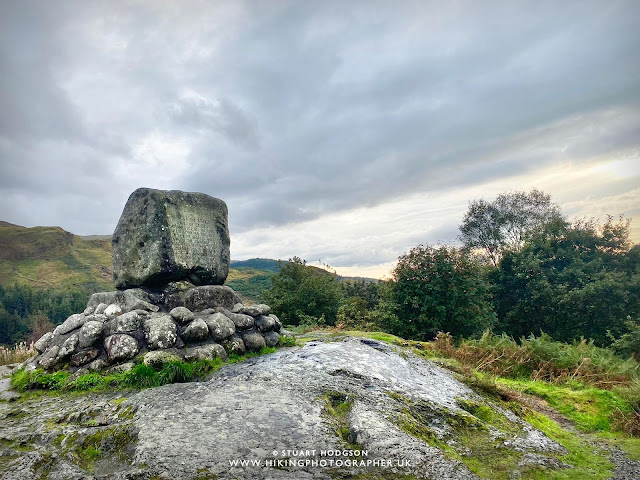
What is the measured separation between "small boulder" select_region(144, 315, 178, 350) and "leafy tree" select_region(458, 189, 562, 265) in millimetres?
32250

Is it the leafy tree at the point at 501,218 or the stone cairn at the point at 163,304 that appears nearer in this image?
the stone cairn at the point at 163,304

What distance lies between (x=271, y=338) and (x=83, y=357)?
3755mm

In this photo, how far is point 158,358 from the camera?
21.8 ft

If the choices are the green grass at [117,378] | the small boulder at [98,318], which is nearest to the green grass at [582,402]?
the green grass at [117,378]

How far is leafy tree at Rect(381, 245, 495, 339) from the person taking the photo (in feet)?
50.5

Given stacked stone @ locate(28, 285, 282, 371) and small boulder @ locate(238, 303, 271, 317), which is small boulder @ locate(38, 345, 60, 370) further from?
small boulder @ locate(238, 303, 271, 317)

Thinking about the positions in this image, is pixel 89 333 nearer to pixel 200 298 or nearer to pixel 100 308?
pixel 100 308

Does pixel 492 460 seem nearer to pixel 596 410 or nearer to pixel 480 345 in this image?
pixel 596 410

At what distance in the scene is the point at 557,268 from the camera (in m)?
25.1

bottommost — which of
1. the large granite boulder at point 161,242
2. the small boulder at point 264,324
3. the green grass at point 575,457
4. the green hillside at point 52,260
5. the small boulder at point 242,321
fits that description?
the green grass at point 575,457

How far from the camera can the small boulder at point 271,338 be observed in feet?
29.1

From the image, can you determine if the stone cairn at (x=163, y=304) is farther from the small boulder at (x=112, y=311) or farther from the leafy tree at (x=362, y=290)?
the leafy tree at (x=362, y=290)

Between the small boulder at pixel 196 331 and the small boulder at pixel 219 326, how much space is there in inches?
7.6

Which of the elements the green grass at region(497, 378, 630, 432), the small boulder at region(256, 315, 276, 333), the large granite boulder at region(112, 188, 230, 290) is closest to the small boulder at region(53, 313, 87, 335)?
the large granite boulder at region(112, 188, 230, 290)
